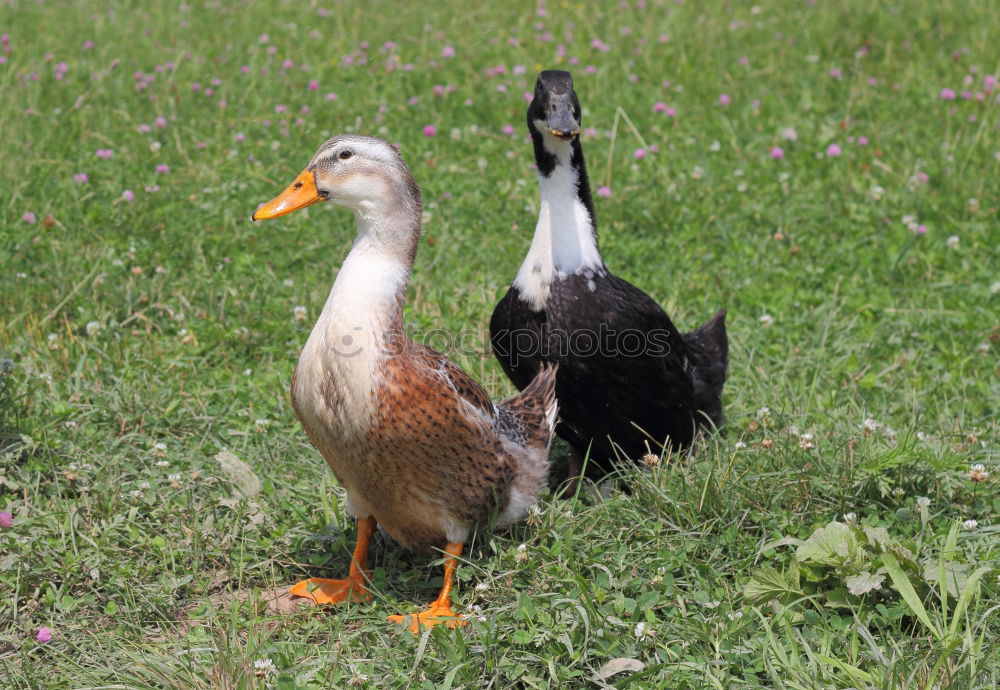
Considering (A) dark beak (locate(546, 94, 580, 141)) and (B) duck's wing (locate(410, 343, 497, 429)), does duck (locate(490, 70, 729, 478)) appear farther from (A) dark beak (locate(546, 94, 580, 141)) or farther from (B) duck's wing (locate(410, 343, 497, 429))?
(B) duck's wing (locate(410, 343, 497, 429))

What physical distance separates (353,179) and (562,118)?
0.86 metres

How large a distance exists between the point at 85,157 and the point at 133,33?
7.02 ft

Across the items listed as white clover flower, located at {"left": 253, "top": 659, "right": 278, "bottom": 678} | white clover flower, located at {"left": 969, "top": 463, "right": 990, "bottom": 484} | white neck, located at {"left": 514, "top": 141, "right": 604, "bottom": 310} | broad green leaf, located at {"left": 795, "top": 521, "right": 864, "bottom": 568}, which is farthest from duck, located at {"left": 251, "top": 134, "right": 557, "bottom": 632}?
white clover flower, located at {"left": 969, "top": 463, "right": 990, "bottom": 484}

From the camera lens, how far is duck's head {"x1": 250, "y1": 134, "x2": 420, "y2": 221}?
2.93 m

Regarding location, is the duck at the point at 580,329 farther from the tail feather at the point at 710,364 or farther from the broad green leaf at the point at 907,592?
the broad green leaf at the point at 907,592

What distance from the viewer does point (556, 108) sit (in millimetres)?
3496

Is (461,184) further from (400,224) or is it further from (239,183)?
(400,224)

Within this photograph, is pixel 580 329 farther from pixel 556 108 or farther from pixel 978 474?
pixel 978 474

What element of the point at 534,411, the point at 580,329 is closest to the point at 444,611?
the point at 534,411

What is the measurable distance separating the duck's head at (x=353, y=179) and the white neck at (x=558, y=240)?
766 mm

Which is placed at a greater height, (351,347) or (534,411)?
(351,347)

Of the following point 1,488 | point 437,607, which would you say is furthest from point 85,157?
point 437,607

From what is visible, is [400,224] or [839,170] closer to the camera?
[400,224]

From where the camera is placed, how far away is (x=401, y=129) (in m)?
6.13
